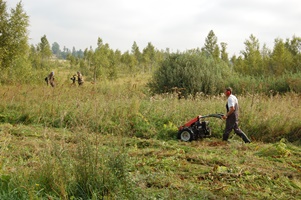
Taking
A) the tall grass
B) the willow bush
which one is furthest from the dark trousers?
the willow bush

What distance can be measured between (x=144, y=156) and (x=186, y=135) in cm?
273

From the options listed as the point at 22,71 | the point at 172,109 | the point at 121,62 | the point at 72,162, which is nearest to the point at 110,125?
the point at 172,109

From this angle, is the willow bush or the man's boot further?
the willow bush

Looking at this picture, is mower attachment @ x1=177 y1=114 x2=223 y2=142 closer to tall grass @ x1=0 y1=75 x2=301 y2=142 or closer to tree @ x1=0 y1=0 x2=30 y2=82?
tall grass @ x1=0 y1=75 x2=301 y2=142

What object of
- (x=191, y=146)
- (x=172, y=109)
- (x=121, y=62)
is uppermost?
(x=121, y=62)

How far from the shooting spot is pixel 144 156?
21.6ft

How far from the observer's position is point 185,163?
608 cm

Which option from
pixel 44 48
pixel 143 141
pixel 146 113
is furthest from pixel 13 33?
pixel 44 48

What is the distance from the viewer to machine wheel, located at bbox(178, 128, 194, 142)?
8.91m

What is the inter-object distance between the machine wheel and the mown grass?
447mm

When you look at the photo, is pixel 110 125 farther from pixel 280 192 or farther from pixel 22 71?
pixel 22 71

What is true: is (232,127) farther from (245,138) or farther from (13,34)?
(13,34)

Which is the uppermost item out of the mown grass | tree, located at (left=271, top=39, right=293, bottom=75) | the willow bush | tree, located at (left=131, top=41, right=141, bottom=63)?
tree, located at (left=131, top=41, right=141, bottom=63)

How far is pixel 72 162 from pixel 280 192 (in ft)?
11.0
